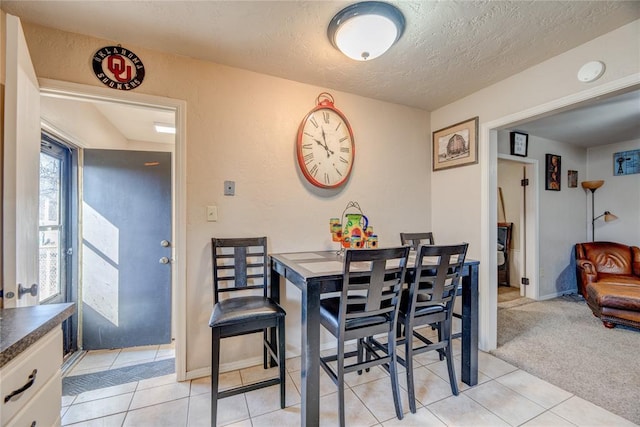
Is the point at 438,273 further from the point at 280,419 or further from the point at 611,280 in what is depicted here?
the point at 611,280

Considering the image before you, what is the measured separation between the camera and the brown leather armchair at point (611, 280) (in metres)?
2.78

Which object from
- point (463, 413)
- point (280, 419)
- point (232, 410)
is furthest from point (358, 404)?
point (232, 410)

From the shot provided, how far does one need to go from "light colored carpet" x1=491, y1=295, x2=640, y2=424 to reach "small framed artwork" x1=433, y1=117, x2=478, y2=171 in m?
1.77

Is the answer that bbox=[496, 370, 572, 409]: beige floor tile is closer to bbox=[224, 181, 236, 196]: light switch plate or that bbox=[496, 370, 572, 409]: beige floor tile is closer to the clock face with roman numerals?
the clock face with roman numerals

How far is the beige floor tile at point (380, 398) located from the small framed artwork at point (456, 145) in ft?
6.78

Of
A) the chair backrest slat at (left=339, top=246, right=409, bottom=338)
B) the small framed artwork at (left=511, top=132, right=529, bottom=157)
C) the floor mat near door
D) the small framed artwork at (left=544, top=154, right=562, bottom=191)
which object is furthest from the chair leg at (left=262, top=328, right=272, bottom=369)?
the small framed artwork at (left=544, top=154, right=562, bottom=191)

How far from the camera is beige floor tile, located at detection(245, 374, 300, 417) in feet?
5.57

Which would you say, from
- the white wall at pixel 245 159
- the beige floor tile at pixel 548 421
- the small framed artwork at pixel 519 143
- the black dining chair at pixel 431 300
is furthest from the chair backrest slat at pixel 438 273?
the small framed artwork at pixel 519 143

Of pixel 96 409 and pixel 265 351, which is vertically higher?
pixel 265 351

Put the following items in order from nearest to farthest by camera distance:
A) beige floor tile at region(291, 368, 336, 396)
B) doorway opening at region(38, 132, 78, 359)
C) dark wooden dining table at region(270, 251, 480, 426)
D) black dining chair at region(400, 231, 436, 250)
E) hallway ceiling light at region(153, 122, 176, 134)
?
dark wooden dining table at region(270, 251, 480, 426) < beige floor tile at region(291, 368, 336, 396) < doorway opening at region(38, 132, 78, 359) < black dining chair at region(400, 231, 436, 250) < hallway ceiling light at region(153, 122, 176, 134)

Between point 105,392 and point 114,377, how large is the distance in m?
0.20

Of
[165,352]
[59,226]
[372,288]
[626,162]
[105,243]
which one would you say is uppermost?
[626,162]

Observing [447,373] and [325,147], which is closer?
[447,373]

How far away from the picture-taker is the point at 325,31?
1.72 metres
